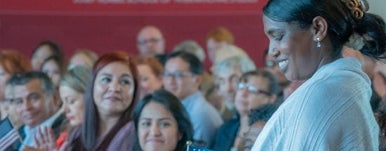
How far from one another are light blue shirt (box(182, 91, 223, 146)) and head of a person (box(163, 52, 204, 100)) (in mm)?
90

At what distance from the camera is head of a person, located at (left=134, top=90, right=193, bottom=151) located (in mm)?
4250

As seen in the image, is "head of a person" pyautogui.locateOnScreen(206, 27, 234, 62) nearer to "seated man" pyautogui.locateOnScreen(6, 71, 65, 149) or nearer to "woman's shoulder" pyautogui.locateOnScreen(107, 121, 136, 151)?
"seated man" pyautogui.locateOnScreen(6, 71, 65, 149)

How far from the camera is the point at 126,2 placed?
21.9 ft

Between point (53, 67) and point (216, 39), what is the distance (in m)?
1.05

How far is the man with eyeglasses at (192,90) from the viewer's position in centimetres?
553

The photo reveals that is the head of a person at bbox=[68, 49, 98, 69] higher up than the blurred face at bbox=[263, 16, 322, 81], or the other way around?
the blurred face at bbox=[263, 16, 322, 81]

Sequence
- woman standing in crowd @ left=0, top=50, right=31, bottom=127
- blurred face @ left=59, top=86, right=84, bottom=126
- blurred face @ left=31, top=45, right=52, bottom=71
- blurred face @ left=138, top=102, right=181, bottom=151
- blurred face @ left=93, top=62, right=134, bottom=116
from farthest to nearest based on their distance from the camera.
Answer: blurred face @ left=31, top=45, right=52, bottom=71
woman standing in crowd @ left=0, top=50, right=31, bottom=127
blurred face @ left=59, top=86, right=84, bottom=126
blurred face @ left=93, top=62, right=134, bottom=116
blurred face @ left=138, top=102, right=181, bottom=151

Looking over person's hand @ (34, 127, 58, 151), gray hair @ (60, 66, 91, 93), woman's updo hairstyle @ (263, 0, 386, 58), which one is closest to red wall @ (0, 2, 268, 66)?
gray hair @ (60, 66, 91, 93)

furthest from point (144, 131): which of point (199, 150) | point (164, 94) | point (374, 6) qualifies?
point (199, 150)

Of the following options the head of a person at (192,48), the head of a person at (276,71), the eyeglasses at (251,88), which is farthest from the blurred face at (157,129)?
the head of a person at (192,48)

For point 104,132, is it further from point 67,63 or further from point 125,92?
point 67,63

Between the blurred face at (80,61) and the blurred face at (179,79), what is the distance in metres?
0.55

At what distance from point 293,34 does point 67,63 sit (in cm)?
443

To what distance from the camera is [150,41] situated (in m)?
6.70
